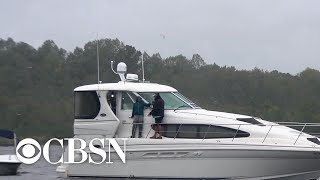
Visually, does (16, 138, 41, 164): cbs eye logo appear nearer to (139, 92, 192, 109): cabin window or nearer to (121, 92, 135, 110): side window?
(121, 92, 135, 110): side window

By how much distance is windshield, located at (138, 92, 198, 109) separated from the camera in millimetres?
A: 20359

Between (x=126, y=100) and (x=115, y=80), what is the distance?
45.7 ft

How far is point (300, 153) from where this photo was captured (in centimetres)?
1825

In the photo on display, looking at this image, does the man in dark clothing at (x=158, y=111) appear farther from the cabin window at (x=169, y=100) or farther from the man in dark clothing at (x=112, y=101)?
the man in dark clothing at (x=112, y=101)

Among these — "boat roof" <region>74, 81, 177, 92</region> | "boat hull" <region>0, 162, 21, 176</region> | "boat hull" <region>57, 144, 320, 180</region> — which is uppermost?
"boat roof" <region>74, 81, 177, 92</region>

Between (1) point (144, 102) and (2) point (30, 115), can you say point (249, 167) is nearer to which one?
(1) point (144, 102)

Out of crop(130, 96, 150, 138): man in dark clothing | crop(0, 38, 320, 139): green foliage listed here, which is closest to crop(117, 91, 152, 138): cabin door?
crop(130, 96, 150, 138): man in dark clothing

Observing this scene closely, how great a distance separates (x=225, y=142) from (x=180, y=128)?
135 cm

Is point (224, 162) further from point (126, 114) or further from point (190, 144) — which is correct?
point (126, 114)

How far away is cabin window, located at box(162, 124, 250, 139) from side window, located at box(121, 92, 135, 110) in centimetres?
133

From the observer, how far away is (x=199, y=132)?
19203mm

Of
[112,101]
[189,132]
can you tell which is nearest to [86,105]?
[112,101]

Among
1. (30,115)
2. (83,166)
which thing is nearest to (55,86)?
(30,115)

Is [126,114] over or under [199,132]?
over
